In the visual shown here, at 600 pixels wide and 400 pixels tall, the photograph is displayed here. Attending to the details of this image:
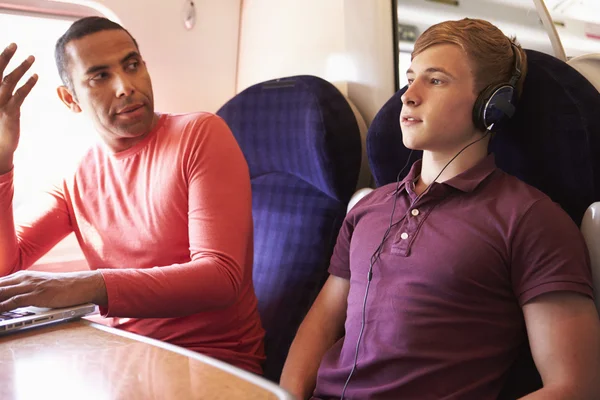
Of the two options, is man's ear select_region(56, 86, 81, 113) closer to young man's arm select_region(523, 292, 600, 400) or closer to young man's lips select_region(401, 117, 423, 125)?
young man's lips select_region(401, 117, 423, 125)

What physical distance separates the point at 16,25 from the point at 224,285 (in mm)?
1401

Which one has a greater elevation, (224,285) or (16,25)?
(16,25)

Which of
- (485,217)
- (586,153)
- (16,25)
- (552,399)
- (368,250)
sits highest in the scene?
(16,25)

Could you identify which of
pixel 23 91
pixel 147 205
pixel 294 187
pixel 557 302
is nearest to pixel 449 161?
pixel 557 302

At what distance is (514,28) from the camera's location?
1.71 metres

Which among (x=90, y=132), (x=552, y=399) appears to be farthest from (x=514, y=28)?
(x=90, y=132)

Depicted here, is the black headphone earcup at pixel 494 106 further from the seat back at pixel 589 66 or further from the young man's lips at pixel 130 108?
the young man's lips at pixel 130 108

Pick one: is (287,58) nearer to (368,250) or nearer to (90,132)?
(90,132)

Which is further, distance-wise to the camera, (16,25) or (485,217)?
(16,25)

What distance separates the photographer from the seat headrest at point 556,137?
1206 mm

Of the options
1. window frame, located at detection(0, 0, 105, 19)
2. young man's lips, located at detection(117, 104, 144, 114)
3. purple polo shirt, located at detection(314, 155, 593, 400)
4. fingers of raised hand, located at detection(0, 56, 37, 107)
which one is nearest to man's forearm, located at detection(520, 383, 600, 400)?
purple polo shirt, located at detection(314, 155, 593, 400)

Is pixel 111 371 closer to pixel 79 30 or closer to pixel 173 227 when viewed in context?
pixel 173 227

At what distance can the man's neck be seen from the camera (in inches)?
51.5

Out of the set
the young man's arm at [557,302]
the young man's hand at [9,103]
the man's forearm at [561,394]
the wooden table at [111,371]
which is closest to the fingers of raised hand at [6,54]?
the young man's hand at [9,103]
